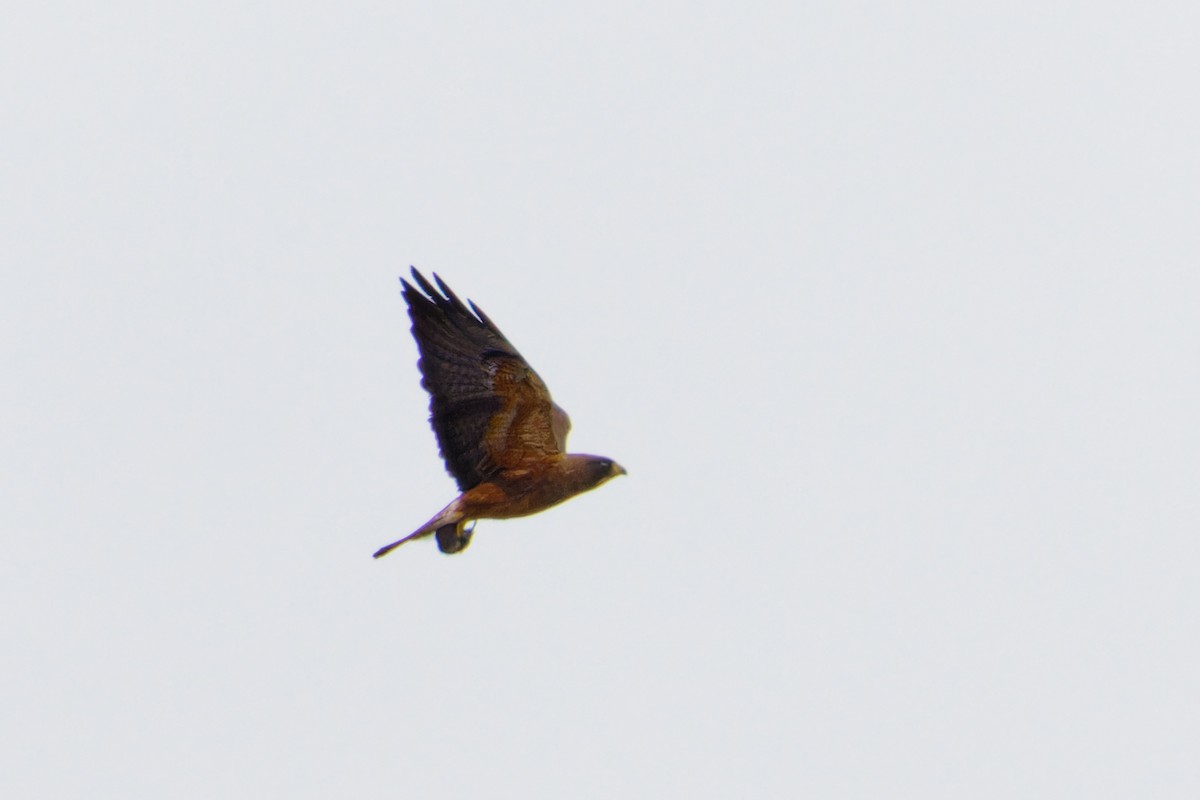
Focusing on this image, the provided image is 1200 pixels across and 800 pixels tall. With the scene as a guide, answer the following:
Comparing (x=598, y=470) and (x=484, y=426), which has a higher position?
(x=484, y=426)

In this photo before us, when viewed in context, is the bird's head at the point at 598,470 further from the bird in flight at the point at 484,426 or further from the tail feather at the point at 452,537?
the tail feather at the point at 452,537

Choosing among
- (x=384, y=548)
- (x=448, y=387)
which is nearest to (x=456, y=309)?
(x=448, y=387)

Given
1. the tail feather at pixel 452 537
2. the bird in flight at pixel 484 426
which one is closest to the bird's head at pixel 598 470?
the bird in flight at pixel 484 426

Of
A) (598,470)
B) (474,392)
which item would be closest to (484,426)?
(474,392)

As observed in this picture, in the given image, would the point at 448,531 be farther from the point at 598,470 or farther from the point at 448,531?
the point at 598,470

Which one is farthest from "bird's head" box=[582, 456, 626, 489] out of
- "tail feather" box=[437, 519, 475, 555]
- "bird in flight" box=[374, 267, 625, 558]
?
"tail feather" box=[437, 519, 475, 555]

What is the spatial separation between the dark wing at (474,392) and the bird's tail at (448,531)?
0.29 meters

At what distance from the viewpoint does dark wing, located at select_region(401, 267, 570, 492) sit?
20719 millimetres

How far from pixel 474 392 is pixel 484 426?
0.30 meters

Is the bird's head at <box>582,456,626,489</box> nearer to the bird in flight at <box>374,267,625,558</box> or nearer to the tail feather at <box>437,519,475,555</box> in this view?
the bird in flight at <box>374,267,625,558</box>

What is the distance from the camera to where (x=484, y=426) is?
21.0m

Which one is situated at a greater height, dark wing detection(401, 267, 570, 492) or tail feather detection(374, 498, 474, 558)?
dark wing detection(401, 267, 570, 492)

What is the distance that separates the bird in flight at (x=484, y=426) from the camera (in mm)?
20781

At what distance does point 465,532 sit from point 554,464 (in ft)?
2.95
